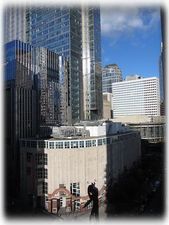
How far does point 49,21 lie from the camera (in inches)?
1287

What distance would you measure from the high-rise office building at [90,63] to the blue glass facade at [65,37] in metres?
0.99

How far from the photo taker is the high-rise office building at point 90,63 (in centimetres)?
3381

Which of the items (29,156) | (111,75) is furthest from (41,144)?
(111,75)

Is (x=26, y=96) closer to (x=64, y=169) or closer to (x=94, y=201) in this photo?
(x=64, y=169)

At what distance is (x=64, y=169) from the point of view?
1351 cm

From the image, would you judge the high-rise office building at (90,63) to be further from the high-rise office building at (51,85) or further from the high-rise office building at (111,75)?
the high-rise office building at (111,75)

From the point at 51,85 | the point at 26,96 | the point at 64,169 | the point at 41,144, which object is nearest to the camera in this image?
the point at 64,169

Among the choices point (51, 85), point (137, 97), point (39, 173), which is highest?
point (137, 97)

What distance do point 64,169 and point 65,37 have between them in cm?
2080

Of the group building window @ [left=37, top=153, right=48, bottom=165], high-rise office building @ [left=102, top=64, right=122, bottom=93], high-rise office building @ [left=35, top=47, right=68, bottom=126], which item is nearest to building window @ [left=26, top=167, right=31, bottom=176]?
building window @ [left=37, top=153, right=48, bottom=165]

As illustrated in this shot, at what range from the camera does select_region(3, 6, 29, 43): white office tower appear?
3431 cm

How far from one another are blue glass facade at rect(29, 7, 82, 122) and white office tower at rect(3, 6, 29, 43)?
0.93 meters

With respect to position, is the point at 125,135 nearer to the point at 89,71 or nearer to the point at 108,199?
the point at 108,199

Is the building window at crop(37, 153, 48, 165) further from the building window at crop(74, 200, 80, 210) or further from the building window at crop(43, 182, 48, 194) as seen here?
the building window at crop(74, 200, 80, 210)
